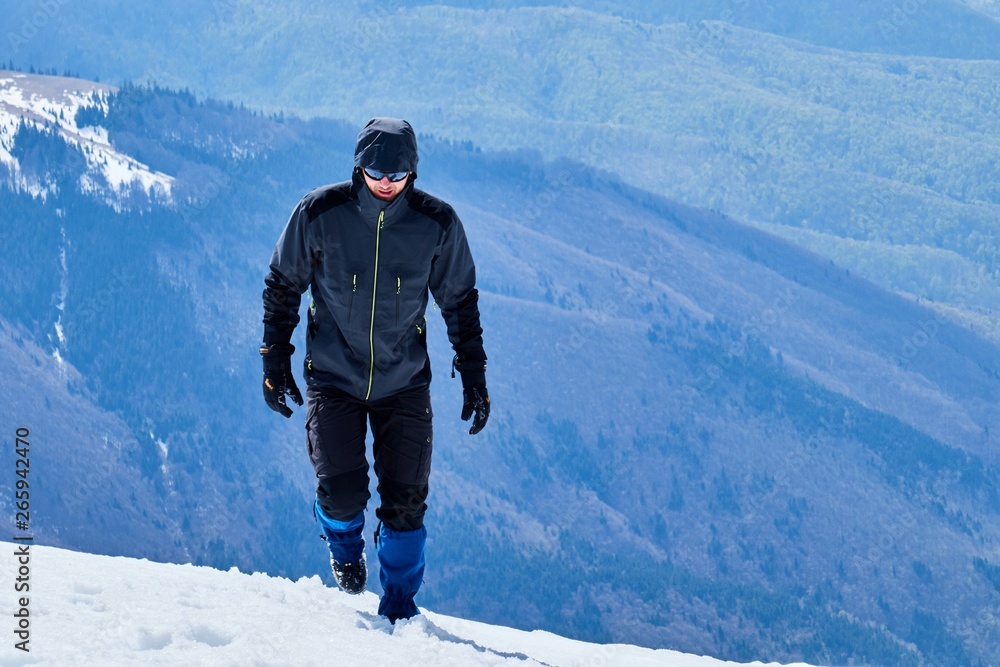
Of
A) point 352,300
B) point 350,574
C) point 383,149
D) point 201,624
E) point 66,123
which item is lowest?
point 66,123

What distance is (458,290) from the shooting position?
809 cm

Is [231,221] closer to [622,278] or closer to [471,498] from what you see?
[471,498]

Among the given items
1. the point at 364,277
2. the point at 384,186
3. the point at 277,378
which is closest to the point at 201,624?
the point at 277,378

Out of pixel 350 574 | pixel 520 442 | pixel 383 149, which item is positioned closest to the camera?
pixel 383 149

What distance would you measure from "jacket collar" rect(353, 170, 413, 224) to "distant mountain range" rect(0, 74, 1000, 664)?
76.6m

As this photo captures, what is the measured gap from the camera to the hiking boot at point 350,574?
8375 mm

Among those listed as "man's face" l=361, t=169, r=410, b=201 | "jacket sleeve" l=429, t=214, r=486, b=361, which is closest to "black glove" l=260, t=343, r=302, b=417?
"jacket sleeve" l=429, t=214, r=486, b=361

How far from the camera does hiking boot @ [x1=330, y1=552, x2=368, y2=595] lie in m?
8.38

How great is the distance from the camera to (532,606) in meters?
104

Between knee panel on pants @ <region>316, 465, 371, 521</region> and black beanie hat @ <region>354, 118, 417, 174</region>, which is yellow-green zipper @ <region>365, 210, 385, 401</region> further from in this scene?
knee panel on pants @ <region>316, 465, 371, 521</region>

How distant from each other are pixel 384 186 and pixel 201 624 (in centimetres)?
283

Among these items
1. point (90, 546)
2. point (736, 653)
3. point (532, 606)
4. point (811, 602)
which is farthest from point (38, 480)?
point (811, 602)

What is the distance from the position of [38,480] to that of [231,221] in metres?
64.8

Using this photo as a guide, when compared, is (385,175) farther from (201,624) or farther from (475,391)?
(201,624)
